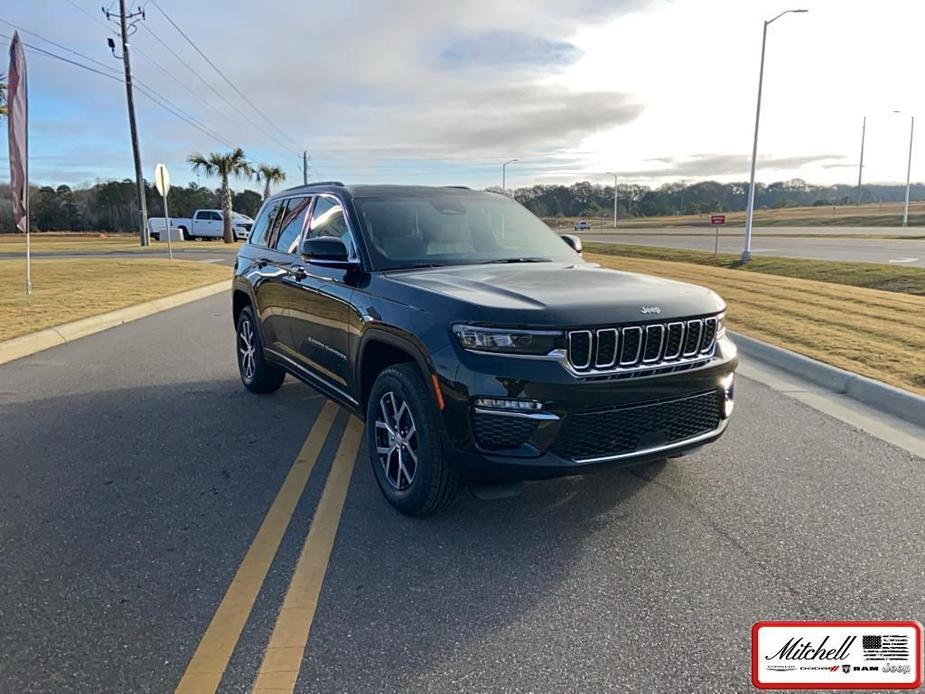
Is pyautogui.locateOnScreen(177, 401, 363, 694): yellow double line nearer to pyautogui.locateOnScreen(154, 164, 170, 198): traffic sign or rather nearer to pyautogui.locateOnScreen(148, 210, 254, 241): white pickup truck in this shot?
pyautogui.locateOnScreen(154, 164, 170, 198): traffic sign

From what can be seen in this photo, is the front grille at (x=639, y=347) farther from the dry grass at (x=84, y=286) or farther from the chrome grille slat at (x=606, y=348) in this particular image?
the dry grass at (x=84, y=286)

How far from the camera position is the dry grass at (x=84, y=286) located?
1073 cm

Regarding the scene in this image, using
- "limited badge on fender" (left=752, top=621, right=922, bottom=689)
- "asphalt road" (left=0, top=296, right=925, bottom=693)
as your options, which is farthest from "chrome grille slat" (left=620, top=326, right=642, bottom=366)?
Result: "limited badge on fender" (left=752, top=621, right=922, bottom=689)

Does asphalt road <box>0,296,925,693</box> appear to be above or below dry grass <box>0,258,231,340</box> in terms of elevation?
below

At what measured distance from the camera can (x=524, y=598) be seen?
3.04 meters

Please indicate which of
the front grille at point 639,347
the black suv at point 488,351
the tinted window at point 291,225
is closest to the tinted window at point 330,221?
the black suv at point 488,351

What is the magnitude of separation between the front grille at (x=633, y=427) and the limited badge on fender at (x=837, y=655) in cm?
102

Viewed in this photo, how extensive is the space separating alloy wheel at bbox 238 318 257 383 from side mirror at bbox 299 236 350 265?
2.29 metres

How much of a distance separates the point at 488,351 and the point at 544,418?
0.42 meters

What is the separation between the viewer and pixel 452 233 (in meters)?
4.96

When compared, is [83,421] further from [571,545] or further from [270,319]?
[571,545]

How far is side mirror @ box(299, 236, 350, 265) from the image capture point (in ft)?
14.2

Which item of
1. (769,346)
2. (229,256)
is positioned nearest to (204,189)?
(229,256)

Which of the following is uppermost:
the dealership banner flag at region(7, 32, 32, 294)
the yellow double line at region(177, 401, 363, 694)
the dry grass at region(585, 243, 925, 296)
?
the dealership banner flag at region(7, 32, 32, 294)
